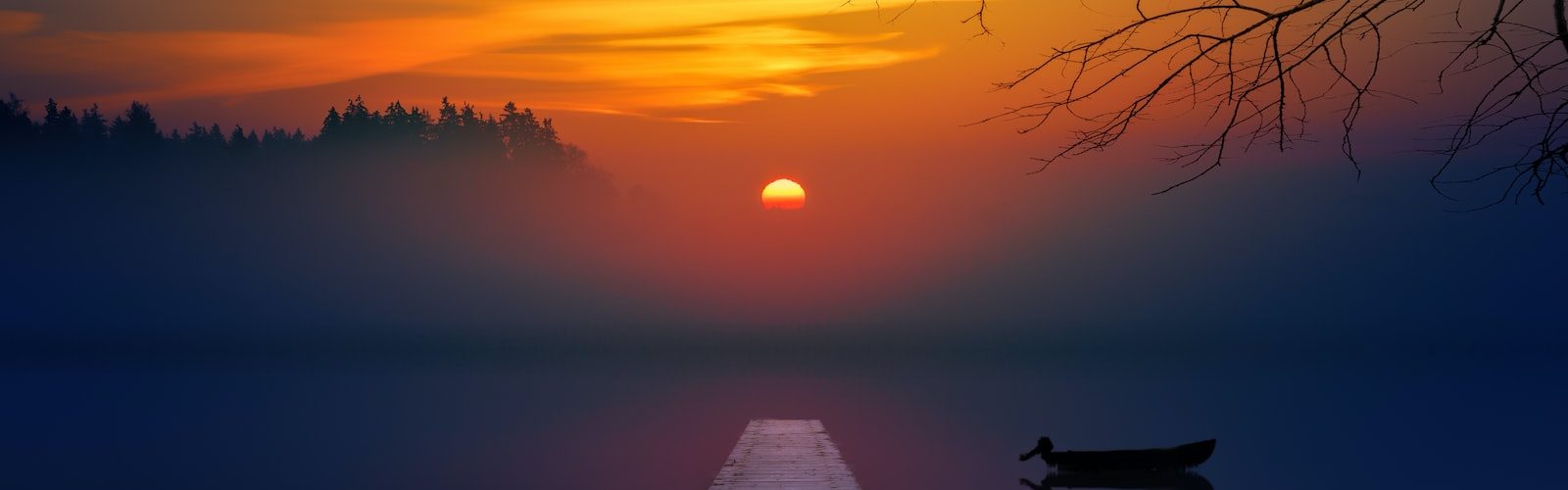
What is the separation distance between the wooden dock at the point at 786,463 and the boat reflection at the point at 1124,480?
527 cm

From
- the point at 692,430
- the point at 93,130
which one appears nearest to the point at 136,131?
the point at 93,130

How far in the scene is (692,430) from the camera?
4428 centimetres

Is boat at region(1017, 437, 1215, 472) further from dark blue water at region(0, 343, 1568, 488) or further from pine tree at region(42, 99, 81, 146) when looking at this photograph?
pine tree at region(42, 99, 81, 146)

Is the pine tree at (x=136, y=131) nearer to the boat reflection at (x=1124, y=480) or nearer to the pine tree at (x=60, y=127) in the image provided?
the pine tree at (x=60, y=127)

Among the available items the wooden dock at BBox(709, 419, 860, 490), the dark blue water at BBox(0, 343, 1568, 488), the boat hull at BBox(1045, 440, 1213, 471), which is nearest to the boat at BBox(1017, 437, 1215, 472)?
the boat hull at BBox(1045, 440, 1213, 471)

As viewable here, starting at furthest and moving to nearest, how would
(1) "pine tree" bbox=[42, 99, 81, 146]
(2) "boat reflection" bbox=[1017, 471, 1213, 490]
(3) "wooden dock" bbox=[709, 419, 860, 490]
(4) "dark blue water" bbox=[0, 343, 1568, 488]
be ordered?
(1) "pine tree" bbox=[42, 99, 81, 146]
(4) "dark blue water" bbox=[0, 343, 1568, 488]
(2) "boat reflection" bbox=[1017, 471, 1213, 490]
(3) "wooden dock" bbox=[709, 419, 860, 490]

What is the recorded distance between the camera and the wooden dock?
64.4ft

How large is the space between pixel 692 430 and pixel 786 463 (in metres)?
22.0

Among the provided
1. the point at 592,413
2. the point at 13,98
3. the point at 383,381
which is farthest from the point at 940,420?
the point at 13,98

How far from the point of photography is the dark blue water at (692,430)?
106ft

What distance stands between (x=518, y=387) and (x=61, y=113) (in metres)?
95.9

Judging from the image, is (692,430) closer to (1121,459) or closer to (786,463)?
(1121,459)

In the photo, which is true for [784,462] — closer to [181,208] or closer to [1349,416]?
[1349,416]

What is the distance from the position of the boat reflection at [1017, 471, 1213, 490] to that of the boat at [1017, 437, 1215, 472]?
207 mm
